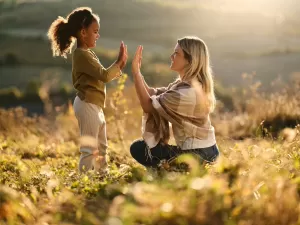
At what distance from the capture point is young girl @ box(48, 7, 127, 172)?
15.8ft

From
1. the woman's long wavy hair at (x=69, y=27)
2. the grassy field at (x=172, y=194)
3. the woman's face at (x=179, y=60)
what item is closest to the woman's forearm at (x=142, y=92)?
the woman's face at (x=179, y=60)

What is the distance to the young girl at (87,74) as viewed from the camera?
4.82m

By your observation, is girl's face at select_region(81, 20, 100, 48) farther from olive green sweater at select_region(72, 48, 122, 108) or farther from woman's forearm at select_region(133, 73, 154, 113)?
woman's forearm at select_region(133, 73, 154, 113)

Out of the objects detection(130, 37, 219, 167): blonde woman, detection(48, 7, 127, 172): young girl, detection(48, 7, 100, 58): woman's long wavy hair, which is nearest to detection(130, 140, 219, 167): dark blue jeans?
detection(130, 37, 219, 167): blonde woman

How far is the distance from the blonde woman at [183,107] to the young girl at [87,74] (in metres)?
0.50

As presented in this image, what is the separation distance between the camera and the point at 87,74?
195 inches

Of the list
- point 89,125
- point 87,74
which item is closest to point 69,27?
point 87,74

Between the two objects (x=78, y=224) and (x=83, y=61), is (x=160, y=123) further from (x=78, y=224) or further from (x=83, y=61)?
(x=78, y=224)

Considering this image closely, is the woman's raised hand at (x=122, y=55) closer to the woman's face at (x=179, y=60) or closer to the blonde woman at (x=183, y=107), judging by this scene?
the blonde woman at (x=183, y=107)

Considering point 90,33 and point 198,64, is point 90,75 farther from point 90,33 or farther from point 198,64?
point 198,64

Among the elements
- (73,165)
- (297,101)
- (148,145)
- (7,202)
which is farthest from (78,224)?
(297,101)

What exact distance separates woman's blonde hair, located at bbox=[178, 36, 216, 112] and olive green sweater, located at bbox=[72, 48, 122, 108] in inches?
26.4

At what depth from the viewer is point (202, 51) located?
445 cm

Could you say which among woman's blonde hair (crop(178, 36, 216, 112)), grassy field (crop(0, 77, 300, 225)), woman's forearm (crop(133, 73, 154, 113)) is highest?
woman's blonde hair (crop(178, 36, 216, 112))
